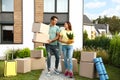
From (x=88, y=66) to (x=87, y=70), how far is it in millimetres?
183

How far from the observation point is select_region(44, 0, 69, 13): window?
2972cm

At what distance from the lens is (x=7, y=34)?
30000 millimetres

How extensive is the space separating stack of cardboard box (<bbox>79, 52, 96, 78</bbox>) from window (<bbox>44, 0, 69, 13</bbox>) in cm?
1584

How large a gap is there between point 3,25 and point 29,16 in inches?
99.6

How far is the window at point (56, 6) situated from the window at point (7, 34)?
134 inches

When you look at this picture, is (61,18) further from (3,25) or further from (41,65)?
(41,65)

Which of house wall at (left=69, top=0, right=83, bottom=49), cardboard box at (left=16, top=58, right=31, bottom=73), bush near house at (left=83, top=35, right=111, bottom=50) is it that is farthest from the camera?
bush near house at (left=83, top=35, right=111, bottom=50)

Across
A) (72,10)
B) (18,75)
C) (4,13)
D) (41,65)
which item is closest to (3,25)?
(4,13)

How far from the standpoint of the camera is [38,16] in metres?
29.2

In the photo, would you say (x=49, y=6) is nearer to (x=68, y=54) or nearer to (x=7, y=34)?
(x=7, y=34)

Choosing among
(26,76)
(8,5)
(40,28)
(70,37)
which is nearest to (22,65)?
(26,76)

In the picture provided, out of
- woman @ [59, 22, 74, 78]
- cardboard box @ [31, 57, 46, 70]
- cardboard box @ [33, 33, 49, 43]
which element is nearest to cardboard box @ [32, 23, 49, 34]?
cardboard box @ [33, 33, 49, 43]

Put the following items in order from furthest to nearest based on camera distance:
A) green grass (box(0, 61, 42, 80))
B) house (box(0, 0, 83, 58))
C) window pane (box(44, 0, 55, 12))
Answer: window pane (box(44, 0, 55, 12)), house (box(0, 0, 83, 58)), green grass (box(0, 61, 42, 80))

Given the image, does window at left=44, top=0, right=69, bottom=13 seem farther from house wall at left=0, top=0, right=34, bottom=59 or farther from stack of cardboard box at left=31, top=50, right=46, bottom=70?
stack of cardboard box at left=31, top=50, right=46, bottom=70
